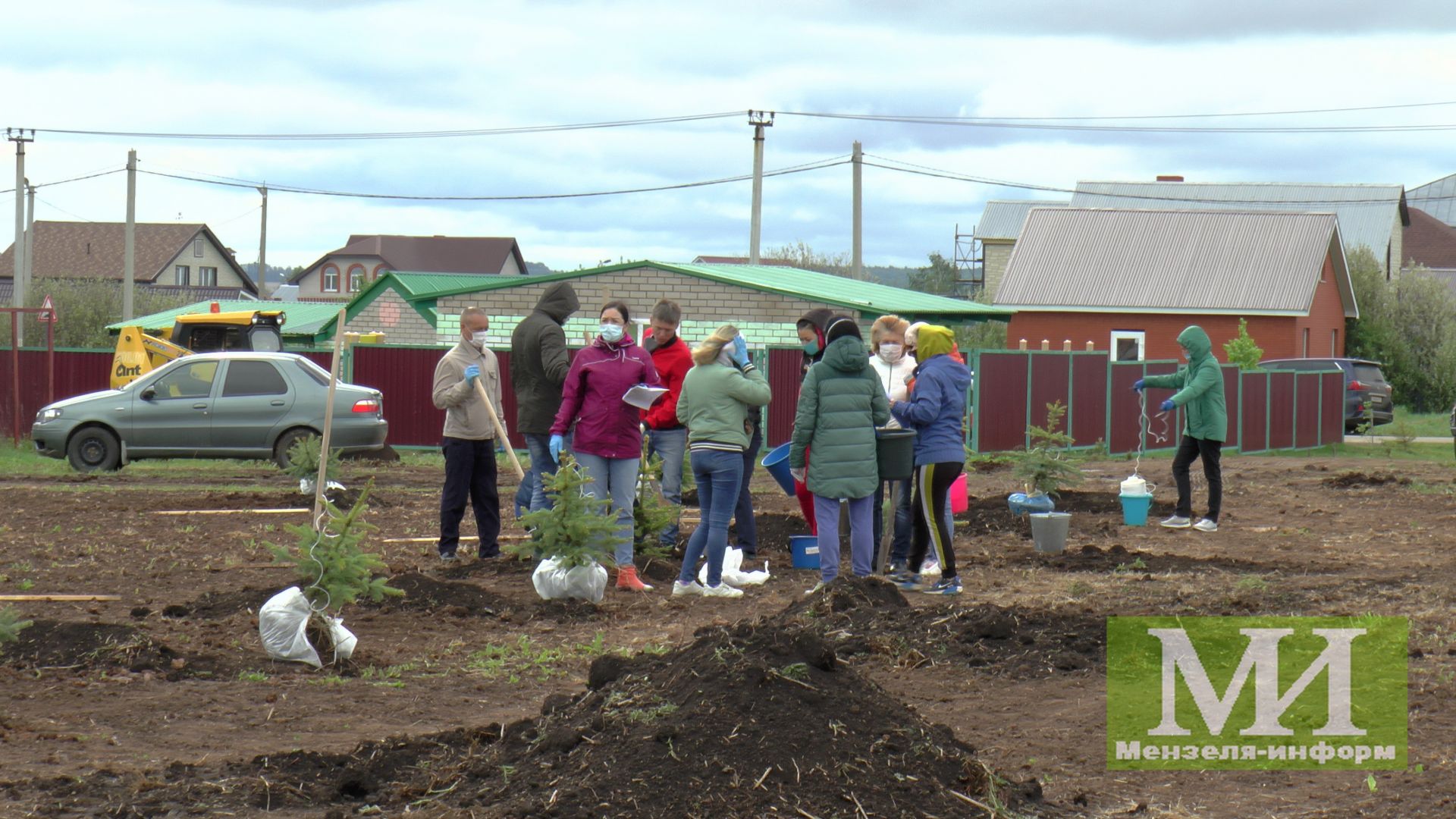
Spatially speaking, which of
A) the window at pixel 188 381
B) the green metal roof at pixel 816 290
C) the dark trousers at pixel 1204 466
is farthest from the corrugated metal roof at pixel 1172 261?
the dark trousers at pixel 1204 466

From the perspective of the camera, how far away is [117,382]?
77.9 feet

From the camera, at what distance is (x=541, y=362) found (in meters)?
10.1

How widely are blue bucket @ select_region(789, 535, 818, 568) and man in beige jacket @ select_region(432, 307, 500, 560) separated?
84.9 inches

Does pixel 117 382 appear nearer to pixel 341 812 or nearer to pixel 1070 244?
pixel 341 812

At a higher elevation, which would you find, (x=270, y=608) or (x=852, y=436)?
(x=852, y=436)

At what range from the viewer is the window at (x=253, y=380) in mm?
18859

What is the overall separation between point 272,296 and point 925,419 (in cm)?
7921

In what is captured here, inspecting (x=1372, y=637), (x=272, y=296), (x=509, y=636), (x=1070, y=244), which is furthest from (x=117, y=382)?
(x=272, y=296)

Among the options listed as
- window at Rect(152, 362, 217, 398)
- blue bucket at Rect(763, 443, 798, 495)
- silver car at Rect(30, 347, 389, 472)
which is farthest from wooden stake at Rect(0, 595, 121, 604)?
window at Rect(152, 362, 217, 398)

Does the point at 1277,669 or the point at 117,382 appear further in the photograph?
the point at 117,382

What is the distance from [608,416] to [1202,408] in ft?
20.0

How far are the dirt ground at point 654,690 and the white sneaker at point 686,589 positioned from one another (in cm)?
20

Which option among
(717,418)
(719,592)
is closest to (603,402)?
(717,418)

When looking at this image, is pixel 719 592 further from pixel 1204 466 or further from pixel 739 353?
pixel 1204 466
